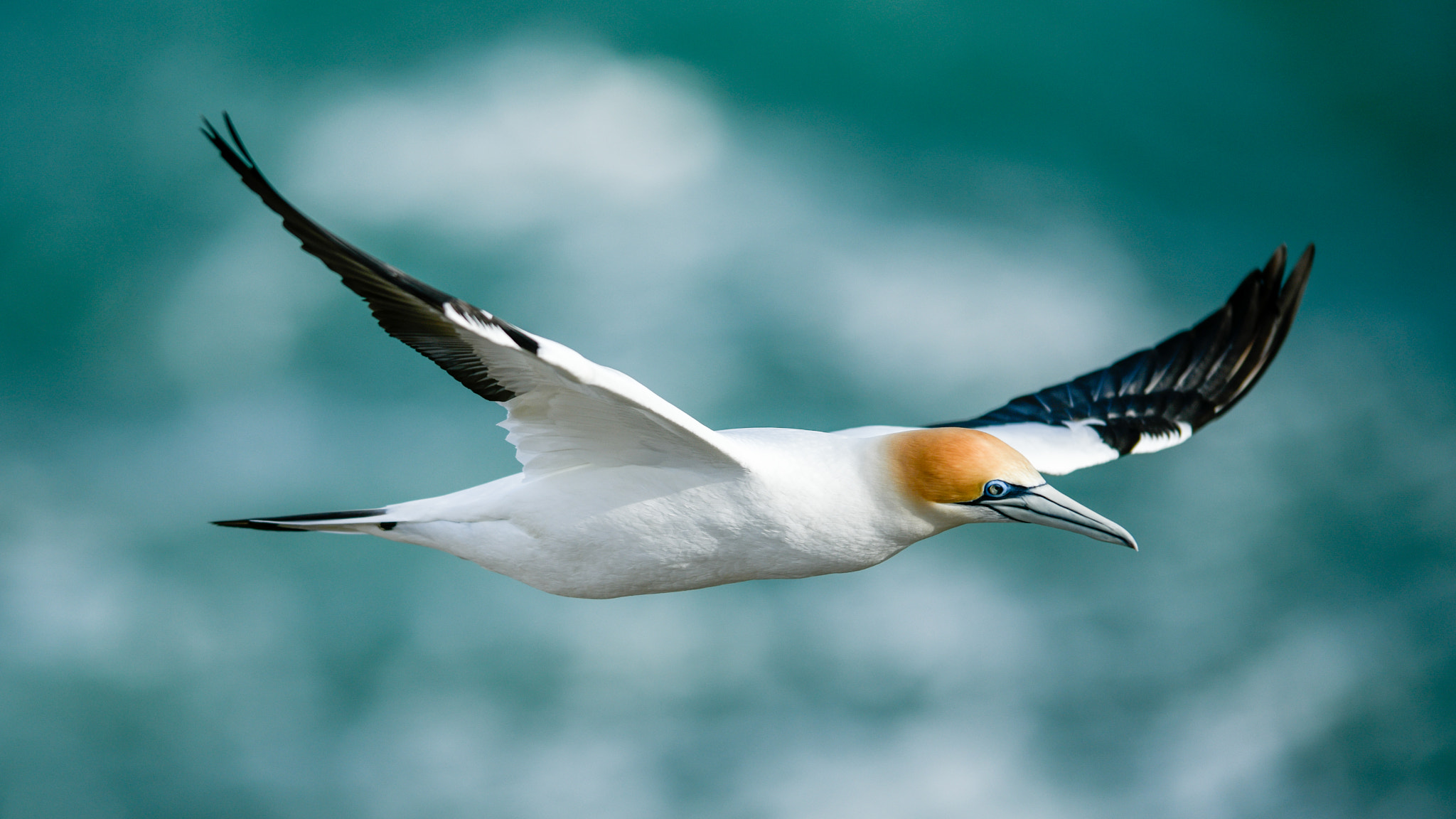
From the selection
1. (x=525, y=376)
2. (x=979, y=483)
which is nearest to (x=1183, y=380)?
(x=979, y=483)

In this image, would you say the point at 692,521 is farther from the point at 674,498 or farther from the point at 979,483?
the point at 979,483

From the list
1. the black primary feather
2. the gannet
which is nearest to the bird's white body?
the gannet

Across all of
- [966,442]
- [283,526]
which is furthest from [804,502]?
[283,526]

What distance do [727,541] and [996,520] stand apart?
129 cm

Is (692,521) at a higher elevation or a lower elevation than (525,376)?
lower

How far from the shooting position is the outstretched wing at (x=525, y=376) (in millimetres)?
4789

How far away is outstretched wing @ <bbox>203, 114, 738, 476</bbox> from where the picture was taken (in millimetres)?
4789

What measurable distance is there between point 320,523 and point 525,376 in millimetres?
1406

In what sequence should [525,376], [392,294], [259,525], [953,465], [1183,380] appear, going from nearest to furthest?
[392,294], [525,376], [953,465], [259,525], [1183,380]

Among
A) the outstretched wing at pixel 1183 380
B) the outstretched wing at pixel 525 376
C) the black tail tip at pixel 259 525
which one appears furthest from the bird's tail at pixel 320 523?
the outstretched wing at pixel 1183 380

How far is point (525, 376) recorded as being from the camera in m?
5.61

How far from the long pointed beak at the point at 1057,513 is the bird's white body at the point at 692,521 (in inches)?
10.6

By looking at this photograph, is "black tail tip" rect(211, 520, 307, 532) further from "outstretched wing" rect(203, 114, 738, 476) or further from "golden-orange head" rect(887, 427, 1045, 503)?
"golden-orange head" rect(887, 427, 1045, 503)

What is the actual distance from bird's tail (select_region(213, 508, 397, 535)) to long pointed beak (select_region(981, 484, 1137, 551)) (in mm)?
2913
